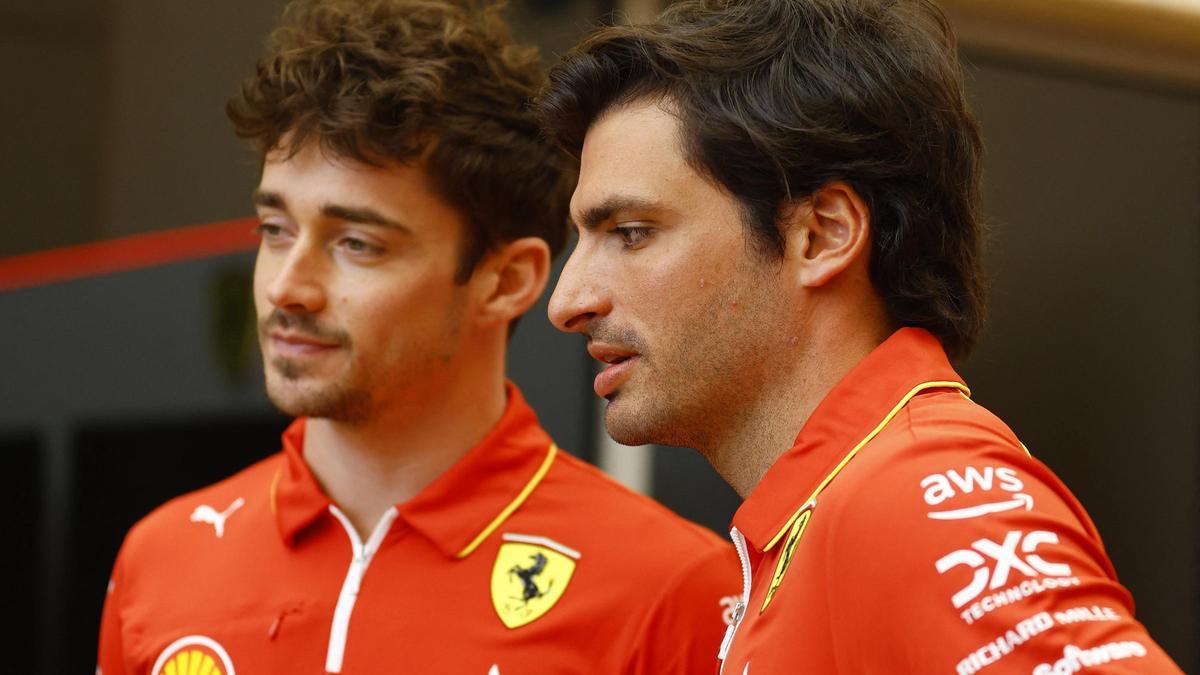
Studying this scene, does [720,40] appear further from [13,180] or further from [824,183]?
[13,180]

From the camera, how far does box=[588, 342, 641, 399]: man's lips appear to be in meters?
1.73

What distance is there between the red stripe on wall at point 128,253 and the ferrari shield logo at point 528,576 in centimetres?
176

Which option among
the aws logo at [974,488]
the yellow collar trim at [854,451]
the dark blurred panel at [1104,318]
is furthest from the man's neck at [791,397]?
the dark blurred panel at [1104,318]

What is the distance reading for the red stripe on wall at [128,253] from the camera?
12.4 feet

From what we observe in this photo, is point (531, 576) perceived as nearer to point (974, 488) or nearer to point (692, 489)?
point (974, 488)

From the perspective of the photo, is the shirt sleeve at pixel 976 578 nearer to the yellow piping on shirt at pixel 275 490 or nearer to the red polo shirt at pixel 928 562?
the red polo shirt at pixel 928 562

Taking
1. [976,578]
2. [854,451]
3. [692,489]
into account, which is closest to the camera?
[976,578]

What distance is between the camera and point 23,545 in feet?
13.0

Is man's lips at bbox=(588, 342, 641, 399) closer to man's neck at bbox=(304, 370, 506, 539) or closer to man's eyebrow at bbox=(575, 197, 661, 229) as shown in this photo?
man's eyebrow at bbox=(575, 197, 661, 229)

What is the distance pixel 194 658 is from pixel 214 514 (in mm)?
315

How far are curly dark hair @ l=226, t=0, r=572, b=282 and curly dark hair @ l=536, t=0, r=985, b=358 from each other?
0.52 m

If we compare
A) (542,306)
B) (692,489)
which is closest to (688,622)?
(692,489)

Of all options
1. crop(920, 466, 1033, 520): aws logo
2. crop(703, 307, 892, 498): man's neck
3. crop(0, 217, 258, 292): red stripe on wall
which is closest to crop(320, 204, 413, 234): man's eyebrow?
crop(703, 307, 892, 498): man's neck

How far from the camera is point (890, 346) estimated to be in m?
1.63
